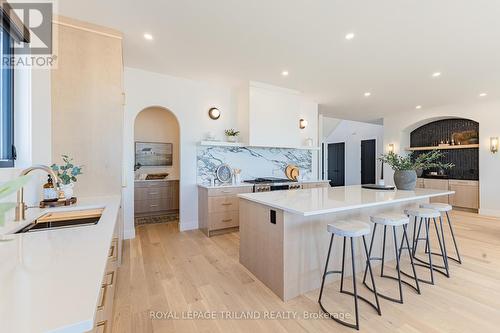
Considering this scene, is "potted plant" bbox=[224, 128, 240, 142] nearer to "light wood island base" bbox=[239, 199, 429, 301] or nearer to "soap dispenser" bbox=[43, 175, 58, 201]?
"light wood island base" bbox=[239, 199, 429, 301]

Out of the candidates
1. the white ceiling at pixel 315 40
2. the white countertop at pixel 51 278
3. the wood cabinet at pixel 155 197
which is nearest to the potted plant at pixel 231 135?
the white ceiling at pixel 315 40

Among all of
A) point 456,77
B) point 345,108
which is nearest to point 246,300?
point 456,77

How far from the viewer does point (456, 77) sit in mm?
3953

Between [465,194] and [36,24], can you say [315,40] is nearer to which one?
[36,24]

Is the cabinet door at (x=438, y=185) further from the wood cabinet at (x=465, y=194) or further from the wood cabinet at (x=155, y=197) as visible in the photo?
the wood cabinet at (x=155, y=197)

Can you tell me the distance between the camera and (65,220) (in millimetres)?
1720

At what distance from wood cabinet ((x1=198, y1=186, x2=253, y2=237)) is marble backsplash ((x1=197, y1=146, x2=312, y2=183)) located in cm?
53

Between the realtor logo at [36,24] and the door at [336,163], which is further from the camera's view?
the door at [336,163]

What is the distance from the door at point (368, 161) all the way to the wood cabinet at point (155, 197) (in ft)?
23.1

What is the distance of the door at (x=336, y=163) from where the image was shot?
9773mm

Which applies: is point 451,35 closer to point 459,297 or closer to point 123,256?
point 459,297

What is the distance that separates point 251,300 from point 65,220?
165 centimetres

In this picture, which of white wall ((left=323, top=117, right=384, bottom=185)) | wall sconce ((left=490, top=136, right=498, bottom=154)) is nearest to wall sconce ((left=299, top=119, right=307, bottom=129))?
white wall ((left=323, top=117, right=384, bottom=185))

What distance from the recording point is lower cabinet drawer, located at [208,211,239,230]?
3775 mm
